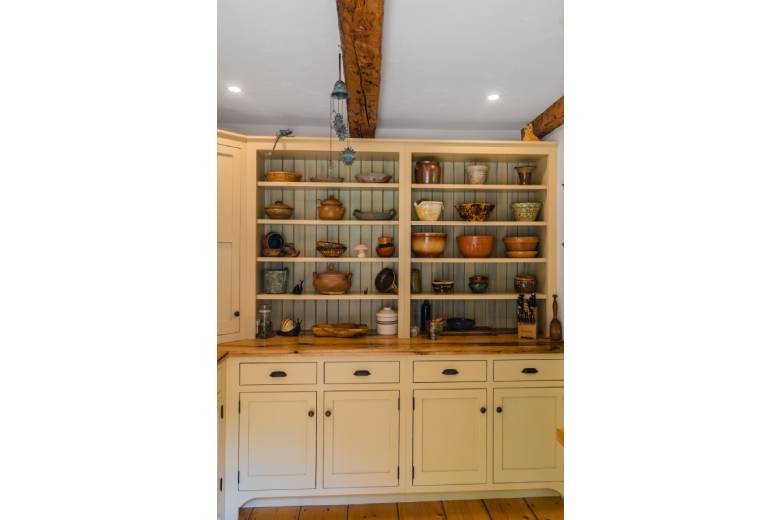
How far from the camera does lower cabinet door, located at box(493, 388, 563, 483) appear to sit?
108 inches

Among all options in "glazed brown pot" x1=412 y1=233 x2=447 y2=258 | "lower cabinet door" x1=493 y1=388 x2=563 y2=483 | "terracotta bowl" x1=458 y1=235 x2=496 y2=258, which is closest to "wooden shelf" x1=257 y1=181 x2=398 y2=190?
"glazed brown pot" x1=412 y1=233 x2=447 y2=258

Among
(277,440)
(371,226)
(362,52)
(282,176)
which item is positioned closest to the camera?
(362,52)

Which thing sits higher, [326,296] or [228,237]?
[228,237]

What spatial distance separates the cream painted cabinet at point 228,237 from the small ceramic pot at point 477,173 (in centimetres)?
156

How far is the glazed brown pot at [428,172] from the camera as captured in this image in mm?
3090

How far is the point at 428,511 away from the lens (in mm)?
2680

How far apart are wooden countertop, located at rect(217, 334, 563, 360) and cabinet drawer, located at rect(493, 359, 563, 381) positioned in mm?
63

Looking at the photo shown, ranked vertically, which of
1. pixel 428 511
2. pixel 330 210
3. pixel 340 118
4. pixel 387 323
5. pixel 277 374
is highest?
pixel 340 118

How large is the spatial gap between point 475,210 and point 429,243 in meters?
0.39

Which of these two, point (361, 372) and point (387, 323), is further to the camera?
point (387, 323)

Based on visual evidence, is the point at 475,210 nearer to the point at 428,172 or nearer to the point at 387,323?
the point at 428,172

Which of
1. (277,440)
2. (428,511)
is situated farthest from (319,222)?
(428,511)

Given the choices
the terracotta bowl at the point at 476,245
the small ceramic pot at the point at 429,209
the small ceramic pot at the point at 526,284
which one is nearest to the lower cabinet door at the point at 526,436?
the small ceramic pot at the point at 526,284
